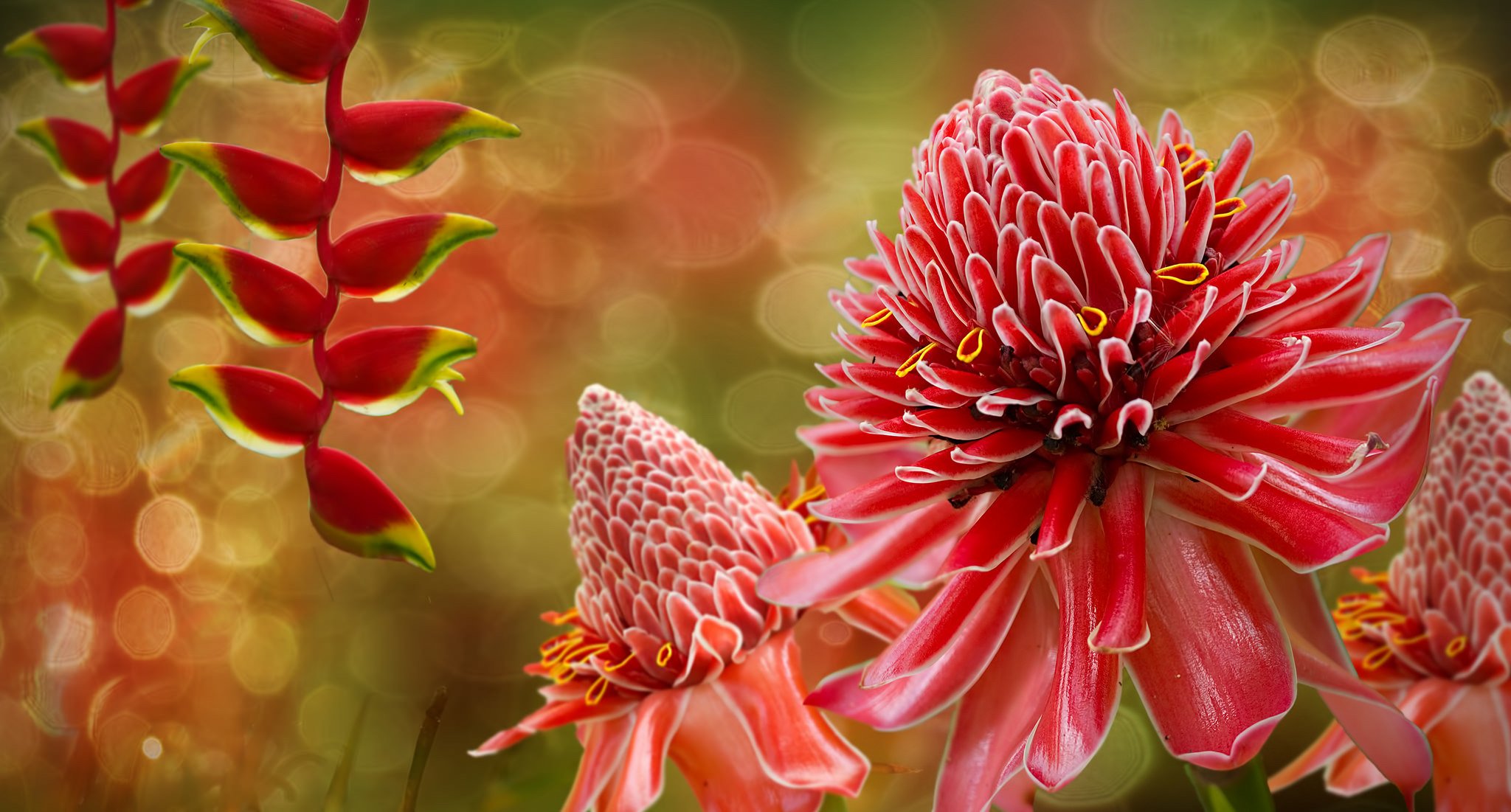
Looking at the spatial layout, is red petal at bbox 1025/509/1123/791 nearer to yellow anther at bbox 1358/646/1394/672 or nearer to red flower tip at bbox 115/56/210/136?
yellow anther at bbox 1358/646/1394/672

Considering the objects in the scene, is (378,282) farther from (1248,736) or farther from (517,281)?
(1248,736)

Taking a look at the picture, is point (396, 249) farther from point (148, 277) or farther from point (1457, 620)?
point (1457, 620)

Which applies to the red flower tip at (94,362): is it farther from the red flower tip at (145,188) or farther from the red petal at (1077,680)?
the red petal at (1077,680)

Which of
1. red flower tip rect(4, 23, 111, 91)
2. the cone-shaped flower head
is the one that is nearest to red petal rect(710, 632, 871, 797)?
the cone-shaped flower head

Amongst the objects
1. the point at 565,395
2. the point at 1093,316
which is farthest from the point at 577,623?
the point at 1093,316

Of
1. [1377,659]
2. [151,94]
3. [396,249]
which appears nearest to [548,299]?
[396,249]

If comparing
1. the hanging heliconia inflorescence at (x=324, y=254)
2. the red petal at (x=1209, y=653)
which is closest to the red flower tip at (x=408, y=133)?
the hanging heliconia inflorescence at (x=324, y=254)
